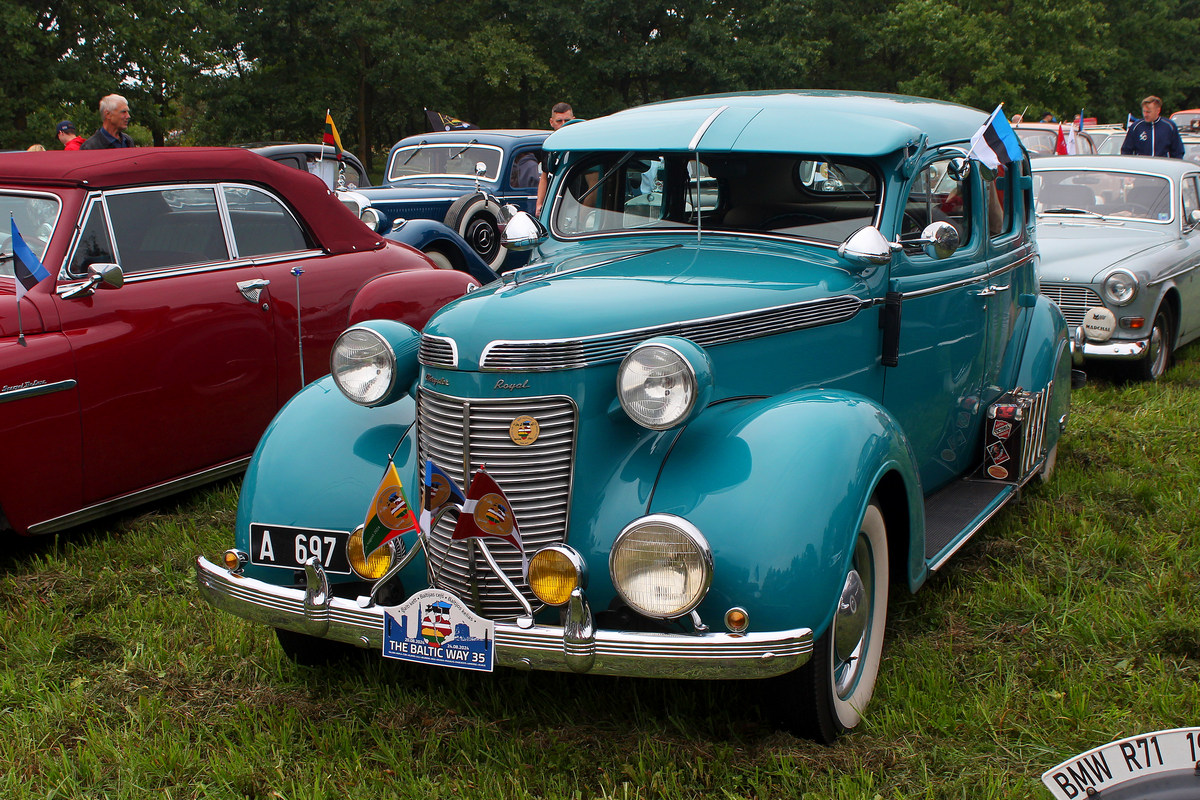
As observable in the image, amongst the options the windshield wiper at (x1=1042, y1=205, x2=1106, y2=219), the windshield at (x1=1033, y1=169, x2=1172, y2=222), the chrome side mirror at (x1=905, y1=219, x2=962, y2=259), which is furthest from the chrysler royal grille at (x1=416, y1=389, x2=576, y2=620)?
the windshield wiper at (x1=1042, y1=205, x2=1106, y2=219)

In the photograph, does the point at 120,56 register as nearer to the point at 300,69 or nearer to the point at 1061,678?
the point at 300,69

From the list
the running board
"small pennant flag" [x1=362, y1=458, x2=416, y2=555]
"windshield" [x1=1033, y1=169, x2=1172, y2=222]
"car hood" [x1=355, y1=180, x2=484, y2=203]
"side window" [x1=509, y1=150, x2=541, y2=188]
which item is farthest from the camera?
"side window" [x1=509, y1=150, x2=541, y2=188]

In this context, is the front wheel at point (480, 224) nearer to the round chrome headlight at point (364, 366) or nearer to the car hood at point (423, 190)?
the car hood at point (423, 190)

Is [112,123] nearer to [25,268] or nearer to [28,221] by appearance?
[28,221]

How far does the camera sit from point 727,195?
3883mm

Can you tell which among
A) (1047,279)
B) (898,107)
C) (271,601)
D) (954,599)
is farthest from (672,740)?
(1047,279)

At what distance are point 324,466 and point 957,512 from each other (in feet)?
7.77

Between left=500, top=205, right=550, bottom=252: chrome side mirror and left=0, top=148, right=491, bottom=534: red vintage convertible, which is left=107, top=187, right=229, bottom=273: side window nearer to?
left=0, top=148, right=491, bottom=534: red vintage convertible

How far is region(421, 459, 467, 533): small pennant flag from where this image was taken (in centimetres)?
284

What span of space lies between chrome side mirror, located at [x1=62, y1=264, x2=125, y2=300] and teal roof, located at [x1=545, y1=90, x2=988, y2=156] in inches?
71.7

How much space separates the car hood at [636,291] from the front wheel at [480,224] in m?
5.99

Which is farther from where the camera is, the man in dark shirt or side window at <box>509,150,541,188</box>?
side window at <box>509,150,541,188</box>

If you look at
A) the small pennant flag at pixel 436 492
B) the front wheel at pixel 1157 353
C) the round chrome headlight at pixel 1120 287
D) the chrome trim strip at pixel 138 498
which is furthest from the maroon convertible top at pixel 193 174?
the front wheel at pixel 1157 353

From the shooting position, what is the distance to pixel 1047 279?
7.42 m
